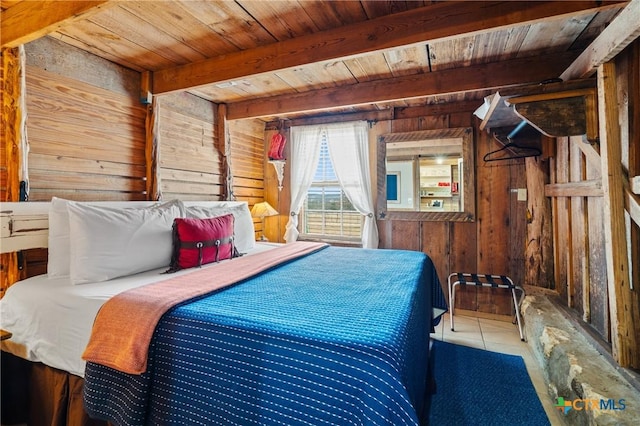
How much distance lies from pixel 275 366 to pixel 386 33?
1869mm

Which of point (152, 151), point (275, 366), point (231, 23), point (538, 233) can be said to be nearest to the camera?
point (275, 366)

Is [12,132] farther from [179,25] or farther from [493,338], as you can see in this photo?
[493,338]

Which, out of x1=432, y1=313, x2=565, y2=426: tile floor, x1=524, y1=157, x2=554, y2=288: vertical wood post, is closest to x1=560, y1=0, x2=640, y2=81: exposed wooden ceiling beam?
x1=524, y1=157, x2=554, y2=288: vertical wood post

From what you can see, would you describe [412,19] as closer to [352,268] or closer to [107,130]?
[352,268]

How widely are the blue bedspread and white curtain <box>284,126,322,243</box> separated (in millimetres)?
2533

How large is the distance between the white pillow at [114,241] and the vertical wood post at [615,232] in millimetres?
2467

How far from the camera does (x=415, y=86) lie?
2.65 m

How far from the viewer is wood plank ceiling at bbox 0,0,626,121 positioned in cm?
161

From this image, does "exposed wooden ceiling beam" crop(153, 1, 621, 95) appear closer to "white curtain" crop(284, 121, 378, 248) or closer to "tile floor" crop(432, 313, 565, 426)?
"white curtain" crop(284, 121, 378, 248)

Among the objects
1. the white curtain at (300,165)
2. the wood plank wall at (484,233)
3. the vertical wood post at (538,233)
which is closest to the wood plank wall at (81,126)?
the white curtain at (300,165)

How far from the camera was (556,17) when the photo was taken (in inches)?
59.1

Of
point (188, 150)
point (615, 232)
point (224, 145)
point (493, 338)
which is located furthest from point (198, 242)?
point (493, 338)

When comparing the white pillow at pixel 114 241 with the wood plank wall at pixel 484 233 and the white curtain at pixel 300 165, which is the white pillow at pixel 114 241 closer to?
the white curtain at pixel 300 165

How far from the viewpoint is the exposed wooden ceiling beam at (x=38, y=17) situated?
1.44 metres
